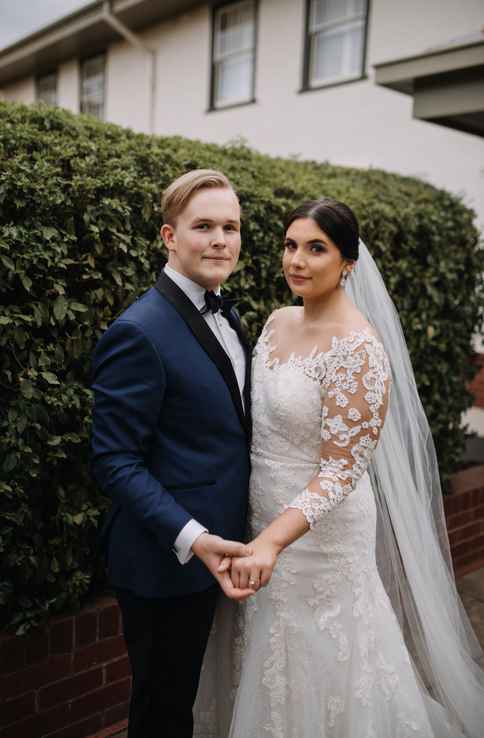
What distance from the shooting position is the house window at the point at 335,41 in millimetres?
9828

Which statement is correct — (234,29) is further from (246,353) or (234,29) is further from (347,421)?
(347,421)

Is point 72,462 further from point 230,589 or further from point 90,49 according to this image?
point 90,49

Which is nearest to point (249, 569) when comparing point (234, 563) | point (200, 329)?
point (234, 563)

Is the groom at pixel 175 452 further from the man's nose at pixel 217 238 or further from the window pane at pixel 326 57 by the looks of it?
the window pane at pixel 326 57

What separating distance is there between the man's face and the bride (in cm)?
30

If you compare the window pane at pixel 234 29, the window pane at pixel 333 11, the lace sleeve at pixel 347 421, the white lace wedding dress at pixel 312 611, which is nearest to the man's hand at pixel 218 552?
the lace sleeve at pixel 347 421

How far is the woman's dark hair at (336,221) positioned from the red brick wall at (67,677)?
1945 millimetres

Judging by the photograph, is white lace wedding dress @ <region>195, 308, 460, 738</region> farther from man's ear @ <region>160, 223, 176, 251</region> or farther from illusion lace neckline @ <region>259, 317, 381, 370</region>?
man's ear @ <region>160, 223, 176, 251</region>

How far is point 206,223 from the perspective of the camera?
2092 mm

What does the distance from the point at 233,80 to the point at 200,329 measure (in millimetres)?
11382

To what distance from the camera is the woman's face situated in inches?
89.0

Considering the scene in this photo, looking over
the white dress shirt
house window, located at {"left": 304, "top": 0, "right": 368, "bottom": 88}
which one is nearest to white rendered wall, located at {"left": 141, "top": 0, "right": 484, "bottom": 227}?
house window, located at {"left": 304, "top": 0, "right": 368, "bottom": 88}

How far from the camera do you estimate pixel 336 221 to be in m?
2.25

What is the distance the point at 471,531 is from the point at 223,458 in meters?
3.64
